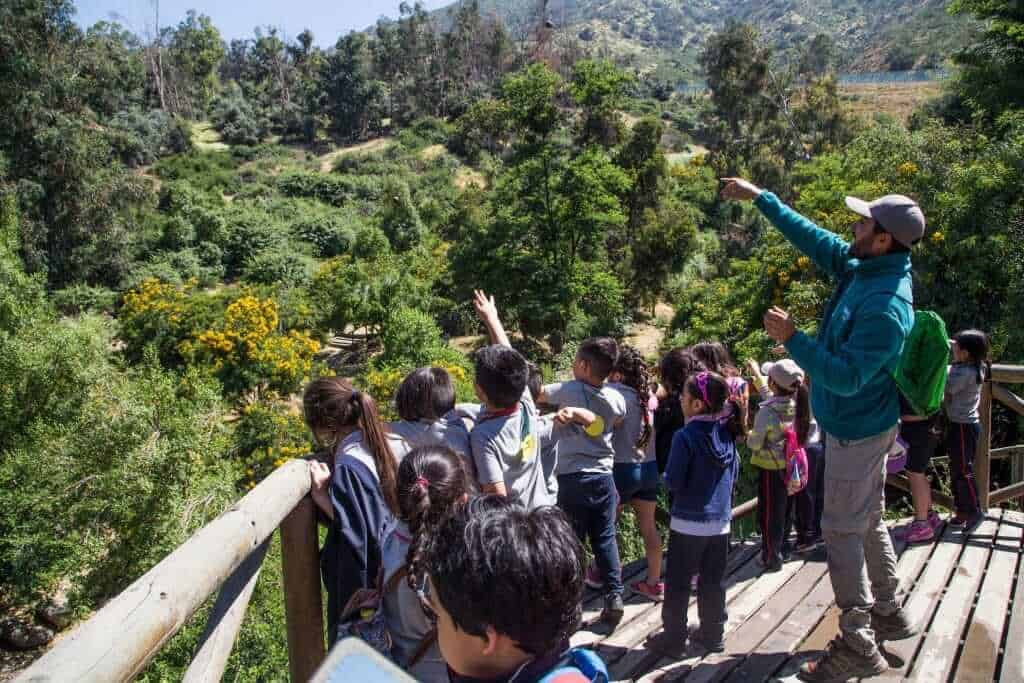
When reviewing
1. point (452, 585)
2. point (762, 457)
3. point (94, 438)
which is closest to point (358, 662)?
point (452, 585)

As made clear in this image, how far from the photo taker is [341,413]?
2143 millimetres

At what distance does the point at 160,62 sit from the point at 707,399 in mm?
60062

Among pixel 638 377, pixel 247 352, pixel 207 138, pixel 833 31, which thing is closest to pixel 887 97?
pixel 207 138

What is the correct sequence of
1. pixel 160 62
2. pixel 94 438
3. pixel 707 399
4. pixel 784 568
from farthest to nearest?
pixel 160 62
pixel 94 438
pixel 784 568
pixel 707 399

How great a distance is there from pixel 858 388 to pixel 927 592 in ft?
5.68

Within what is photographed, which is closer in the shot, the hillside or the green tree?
the green tree

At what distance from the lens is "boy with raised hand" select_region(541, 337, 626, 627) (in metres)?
3.06

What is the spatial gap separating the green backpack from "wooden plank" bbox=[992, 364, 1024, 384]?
6.29ft

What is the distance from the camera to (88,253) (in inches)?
841

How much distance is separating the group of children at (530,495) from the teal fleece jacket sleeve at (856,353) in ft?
1.67

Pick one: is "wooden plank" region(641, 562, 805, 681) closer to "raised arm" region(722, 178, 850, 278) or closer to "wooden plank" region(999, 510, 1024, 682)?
"wooden plank" region(999, 510, 1024, 682)

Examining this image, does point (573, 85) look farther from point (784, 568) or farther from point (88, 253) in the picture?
point (784, 568)

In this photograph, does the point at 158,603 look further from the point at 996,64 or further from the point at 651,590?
the point at 996,64

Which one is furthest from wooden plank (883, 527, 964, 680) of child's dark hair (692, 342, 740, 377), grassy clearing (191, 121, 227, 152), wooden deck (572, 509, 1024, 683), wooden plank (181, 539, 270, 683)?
grassy clearing (191, 121, 227, 152)
